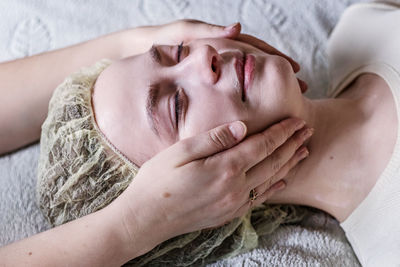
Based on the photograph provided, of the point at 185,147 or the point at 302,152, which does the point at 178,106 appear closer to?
the point at 185,147

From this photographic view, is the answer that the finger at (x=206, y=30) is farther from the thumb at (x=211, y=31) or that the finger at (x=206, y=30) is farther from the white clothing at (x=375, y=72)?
the white clothing at (x=375, y=72)

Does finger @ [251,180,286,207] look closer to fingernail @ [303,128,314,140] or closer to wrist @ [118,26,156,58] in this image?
fingernail @ [303,128,314,140]

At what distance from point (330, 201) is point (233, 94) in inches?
17.5

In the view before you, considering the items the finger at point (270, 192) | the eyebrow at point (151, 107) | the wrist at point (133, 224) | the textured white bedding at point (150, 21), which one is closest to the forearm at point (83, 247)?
the wrist at point (133, 224)

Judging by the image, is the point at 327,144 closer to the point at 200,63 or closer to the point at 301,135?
the point at 301,135

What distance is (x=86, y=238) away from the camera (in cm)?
99

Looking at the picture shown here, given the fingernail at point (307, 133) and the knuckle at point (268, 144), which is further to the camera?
the fingernail at point (307, 133)

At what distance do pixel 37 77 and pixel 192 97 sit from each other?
628 mm

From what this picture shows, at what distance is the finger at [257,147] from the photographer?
0.99 metres

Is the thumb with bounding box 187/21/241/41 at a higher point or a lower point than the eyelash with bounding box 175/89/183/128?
higher

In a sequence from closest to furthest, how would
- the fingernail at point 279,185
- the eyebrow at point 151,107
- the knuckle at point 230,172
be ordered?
1. the knuckle at point 230,172
2. the eyebrow at point 151,107
3. the fingernail at point 279,185

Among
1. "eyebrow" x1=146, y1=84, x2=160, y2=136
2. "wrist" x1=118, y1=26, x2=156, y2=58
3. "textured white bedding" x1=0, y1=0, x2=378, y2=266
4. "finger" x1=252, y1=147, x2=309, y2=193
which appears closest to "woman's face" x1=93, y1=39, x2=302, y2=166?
"eyebrow" x1=146, y1=84, x2=160, y2=136

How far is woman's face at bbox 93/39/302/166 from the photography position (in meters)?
1.06

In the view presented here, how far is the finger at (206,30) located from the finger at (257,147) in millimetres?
303
